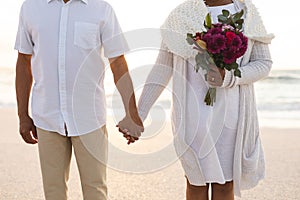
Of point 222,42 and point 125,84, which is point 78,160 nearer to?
point 125,84

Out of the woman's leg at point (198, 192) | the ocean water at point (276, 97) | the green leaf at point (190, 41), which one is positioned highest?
the green leaf at point (190, 41)

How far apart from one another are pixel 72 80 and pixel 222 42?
0.83m

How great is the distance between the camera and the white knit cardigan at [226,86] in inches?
129

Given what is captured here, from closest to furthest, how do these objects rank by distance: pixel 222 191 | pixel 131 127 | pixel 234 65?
1. pixel 234 65
2. pixel 131 127
3. pixel 222 191

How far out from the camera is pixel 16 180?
17.8 ft

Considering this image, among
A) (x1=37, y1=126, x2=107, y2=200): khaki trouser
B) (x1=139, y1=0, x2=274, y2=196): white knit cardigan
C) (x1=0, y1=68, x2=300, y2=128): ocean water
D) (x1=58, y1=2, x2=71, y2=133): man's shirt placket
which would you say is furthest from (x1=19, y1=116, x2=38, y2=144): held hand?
(x1=0, y1=68, x2=300, y2=128): ocean water

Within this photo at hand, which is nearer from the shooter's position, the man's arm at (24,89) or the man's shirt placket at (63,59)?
the man's shirt placket at (63,59)

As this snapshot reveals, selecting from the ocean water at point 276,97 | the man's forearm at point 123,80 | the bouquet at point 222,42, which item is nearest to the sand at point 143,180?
the man's forearm at point 123,80

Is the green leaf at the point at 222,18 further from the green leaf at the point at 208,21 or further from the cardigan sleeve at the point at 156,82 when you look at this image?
the cardigan sleeve at the point at 156,82

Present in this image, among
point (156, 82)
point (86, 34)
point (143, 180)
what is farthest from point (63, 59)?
point (143, 180)

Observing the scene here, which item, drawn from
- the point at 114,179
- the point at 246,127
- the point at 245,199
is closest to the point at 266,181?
the point at 245,199

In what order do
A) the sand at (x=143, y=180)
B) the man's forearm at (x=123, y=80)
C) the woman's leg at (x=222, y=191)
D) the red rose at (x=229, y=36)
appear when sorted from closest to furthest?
the red rose at (x=229, y=36) < the man's forearm at (x=123, y=80) < the woman's leg at (x=222, y=191) < the sand at (x=143, y=180)

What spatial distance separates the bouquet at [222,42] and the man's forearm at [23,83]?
95 centimetres

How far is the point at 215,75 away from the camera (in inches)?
125
